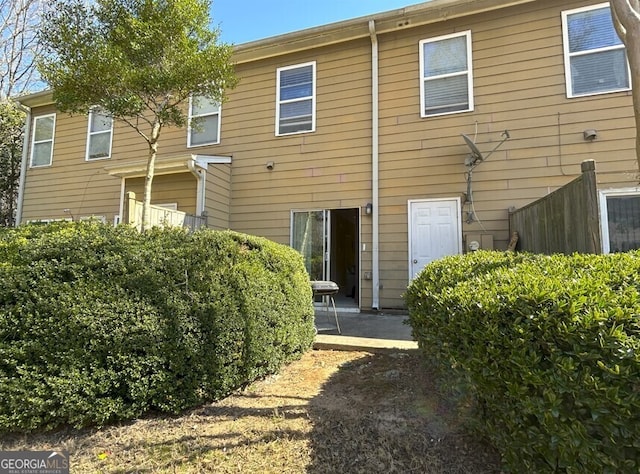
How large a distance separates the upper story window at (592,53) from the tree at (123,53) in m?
5.45

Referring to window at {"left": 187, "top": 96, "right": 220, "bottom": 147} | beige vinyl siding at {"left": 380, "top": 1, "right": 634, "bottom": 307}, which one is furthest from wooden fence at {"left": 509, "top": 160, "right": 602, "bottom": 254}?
window at {"left": 187, "top": 96, "right": 220, "bottom": 147}

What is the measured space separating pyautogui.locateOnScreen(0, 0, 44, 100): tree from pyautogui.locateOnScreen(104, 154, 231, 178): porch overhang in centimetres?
945

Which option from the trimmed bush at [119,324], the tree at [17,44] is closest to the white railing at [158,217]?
the trimmed bush at [119,324]

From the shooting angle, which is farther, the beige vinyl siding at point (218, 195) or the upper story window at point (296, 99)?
the upper story window at point (296, 99)

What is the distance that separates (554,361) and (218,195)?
22.2 feet

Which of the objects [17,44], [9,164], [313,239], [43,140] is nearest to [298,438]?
[313,239]

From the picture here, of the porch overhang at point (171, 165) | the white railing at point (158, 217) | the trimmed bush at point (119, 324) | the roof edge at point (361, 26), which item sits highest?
the roof edge at point (361, 26)

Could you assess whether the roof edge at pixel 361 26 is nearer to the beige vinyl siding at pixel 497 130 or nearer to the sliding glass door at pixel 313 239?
the beige vinyl siding at pixel 497 130

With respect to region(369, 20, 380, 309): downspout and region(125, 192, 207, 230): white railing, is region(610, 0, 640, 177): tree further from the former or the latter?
region(369, 20, 380, 309): downspout

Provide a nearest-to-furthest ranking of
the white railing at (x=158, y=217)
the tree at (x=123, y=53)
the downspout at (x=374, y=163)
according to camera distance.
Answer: the tree at (x=123, y=53), the white railing at (x=158, y=217), the downspout at (x=374, y=163)

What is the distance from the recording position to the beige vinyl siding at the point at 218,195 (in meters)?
7.10

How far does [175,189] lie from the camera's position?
770cm

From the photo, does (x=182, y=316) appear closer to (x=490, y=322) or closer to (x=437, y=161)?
(x=490, y=322)

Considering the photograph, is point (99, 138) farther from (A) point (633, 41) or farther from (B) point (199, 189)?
(A) point (633, 41)
